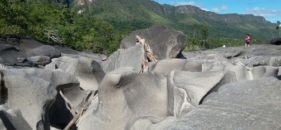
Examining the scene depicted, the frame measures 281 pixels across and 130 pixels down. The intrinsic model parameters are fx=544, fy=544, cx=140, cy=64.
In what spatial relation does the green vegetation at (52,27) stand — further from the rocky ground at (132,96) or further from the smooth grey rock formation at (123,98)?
the smooth grey rock formation at (123,98)

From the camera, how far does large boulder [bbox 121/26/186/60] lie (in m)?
22.2

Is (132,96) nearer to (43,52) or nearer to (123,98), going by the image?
(123,98)

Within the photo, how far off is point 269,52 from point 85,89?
1078 inches

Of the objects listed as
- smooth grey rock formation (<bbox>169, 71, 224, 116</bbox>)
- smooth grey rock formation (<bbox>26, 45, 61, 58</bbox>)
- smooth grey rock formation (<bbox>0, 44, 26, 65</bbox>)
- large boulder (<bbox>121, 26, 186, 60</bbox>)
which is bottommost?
smooth grey rock formation (<bbox>26, 45, 61, 58</bbox>)

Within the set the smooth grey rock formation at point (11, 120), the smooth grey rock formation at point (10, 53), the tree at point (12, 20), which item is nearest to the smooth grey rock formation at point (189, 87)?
the smooth grey rock formation at point (11, 120)

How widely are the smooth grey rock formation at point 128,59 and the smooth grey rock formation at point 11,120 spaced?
6315 millimetres

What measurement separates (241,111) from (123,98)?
7.25 meters

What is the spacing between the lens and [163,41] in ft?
73.5

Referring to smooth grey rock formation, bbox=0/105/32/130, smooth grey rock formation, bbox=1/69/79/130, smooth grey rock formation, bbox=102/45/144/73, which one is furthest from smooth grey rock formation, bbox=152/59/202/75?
smooth grey rock formation, bbox=0/105/32/130

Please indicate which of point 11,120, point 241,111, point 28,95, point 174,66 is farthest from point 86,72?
point 241,111

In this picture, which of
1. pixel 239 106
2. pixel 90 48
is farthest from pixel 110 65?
pixel 90 48

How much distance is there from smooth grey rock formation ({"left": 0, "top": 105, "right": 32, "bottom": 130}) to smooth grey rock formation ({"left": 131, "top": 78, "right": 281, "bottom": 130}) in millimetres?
4458

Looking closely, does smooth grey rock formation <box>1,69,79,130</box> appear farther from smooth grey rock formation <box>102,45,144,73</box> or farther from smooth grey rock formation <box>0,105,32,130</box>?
smooth grey rock formation <box>102,45,144,73</box>

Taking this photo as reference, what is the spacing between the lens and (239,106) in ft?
A: 25.3
